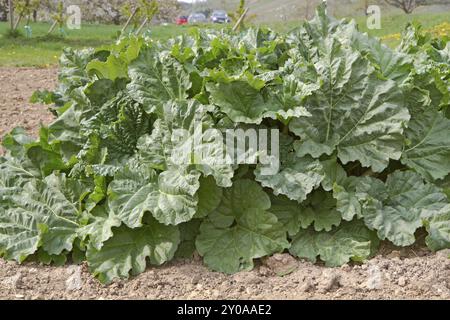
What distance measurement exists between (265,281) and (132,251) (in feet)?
2.38

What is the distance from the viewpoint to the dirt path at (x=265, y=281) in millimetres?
3113

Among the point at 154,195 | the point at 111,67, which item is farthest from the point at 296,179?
the point at 111,67

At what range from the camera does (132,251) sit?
3.41 metres

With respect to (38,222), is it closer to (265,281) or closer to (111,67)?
(111,67)

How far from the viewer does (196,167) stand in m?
3.25

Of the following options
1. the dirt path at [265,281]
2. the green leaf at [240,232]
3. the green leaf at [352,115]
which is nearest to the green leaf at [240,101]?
the green leaf at [352,115]

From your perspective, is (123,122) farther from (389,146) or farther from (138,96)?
(389,146)

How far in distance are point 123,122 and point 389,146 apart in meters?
1.52

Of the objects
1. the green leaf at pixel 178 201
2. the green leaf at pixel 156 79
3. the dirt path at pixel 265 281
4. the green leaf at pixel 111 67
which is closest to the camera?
the dirt path at pixel 265 281

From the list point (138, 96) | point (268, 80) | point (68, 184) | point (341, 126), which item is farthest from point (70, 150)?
point (341, 126)

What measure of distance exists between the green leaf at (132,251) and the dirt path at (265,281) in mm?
56

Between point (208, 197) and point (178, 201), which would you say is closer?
point (178, 201)

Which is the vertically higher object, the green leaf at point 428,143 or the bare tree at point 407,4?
the bare tree at point 407,4

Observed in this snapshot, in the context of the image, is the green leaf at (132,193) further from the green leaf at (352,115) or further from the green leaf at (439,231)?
the green leaf at (439,231)
